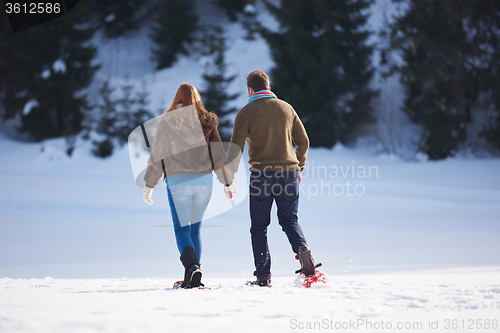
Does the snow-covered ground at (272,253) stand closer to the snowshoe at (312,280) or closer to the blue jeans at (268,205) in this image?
the snowshoe at (312,280)

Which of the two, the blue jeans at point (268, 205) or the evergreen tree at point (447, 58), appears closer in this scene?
the blue jeans at point (268, 205)

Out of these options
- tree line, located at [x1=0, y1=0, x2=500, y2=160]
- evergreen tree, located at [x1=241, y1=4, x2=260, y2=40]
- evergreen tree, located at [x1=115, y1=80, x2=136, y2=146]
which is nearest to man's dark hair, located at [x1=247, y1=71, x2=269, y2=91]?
tree line, located at [x1=0, y1=0, x2=500, y2=160]

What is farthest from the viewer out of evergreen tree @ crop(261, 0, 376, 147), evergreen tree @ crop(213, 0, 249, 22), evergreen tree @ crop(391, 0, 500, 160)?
evergreen tree @ crop(213, 0, 249, 22)

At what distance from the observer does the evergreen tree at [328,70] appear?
20234 millimetres

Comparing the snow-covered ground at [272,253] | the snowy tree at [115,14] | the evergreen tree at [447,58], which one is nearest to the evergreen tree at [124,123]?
the snow-covered ground at [272,253]

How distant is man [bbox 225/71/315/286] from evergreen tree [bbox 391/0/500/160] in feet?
49.5

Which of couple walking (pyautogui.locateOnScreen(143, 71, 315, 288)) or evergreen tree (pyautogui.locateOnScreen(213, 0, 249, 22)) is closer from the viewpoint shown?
couple walking (pyautogui.locateOnScreen(143, 71, 315, 288))

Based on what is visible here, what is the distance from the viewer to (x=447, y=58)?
18594mm

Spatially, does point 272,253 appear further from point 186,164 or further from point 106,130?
point 106,130

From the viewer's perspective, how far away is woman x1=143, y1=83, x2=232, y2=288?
3855 mm

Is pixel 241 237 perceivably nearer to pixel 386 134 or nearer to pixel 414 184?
pixel 414 184

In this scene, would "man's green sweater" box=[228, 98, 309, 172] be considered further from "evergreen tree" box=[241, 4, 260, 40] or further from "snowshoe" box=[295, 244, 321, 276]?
"evergreen tree" box=[241, 4, 260, 40]

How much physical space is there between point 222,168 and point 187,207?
16.3 inches

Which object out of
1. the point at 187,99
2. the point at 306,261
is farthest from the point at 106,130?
the point at 306,261
